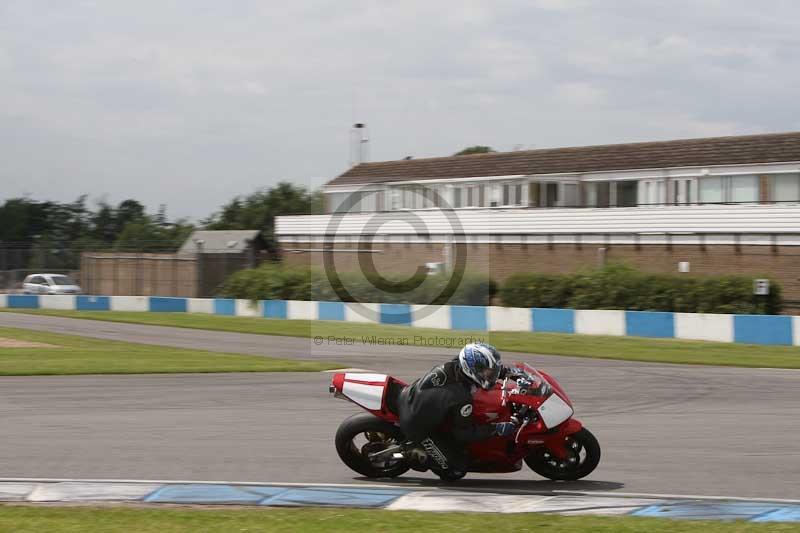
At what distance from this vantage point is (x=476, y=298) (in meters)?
37.0

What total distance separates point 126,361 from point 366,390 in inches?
525

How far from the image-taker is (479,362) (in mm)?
8570

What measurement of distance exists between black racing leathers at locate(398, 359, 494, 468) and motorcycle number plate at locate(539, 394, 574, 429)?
0.48 meters

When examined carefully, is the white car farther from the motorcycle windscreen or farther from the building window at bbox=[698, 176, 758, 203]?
the motorcycle windscreen

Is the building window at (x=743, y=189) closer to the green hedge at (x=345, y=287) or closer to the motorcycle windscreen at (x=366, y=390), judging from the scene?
the green hedge at (x=345, y=287)

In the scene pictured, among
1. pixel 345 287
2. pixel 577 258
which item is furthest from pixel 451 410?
pixel 577 258

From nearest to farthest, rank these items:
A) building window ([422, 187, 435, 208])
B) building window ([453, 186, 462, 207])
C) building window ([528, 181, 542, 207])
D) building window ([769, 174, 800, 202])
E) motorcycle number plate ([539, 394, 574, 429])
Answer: motorcycle number plate ([539, 394, 574, 429])
building window ([769, 174, 800, 202])
building window ([528, 181, 542, 207])
building window ([453, 186, 462, 207])
building window ([422, 187, 435, 208])

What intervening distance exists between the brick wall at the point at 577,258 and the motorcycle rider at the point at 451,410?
1084 inches

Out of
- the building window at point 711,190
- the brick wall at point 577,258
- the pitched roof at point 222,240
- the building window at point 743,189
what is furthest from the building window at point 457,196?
the building window at point 743,189

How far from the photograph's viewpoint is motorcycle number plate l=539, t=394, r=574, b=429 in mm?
8500

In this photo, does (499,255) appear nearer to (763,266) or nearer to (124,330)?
(763,266)

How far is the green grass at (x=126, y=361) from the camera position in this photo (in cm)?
1948

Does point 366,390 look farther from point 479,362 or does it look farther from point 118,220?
point 118,220

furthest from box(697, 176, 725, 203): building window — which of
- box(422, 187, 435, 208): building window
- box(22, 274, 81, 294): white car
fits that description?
box(22, 274, 81, 294): white car
